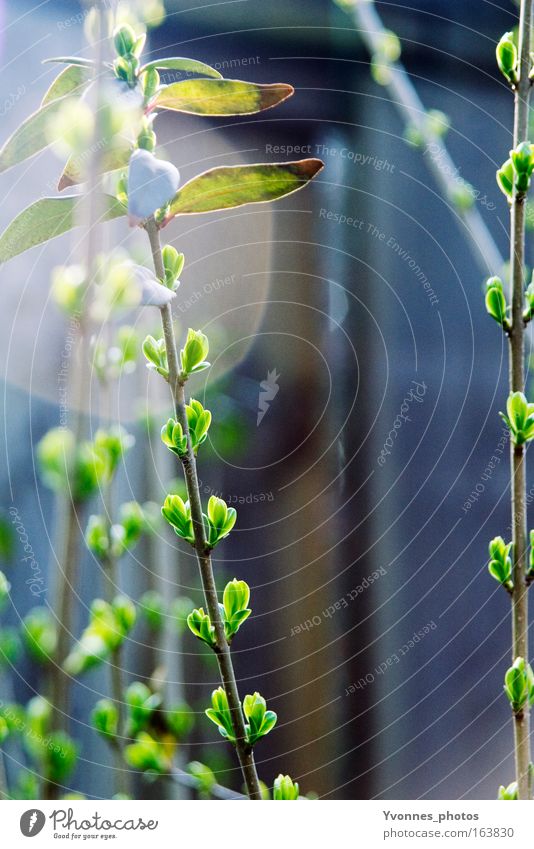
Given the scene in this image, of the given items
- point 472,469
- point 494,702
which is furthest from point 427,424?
point 494,702

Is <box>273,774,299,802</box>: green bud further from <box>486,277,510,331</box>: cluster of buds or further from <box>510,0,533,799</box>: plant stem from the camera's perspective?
<box>486,277,510,331</box>: cluster of buds

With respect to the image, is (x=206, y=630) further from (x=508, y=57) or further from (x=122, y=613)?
(x=508, y=57)

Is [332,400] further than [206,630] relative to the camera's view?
Yes

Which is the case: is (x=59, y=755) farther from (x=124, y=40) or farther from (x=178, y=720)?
(x=124, y=40)

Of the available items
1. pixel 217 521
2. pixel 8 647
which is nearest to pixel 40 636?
pixel 8 647
